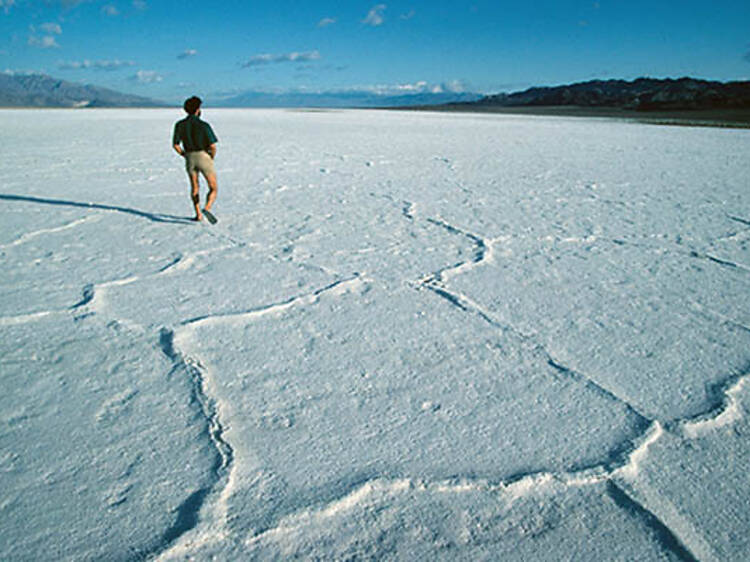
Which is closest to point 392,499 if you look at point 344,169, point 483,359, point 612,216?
point 483,359

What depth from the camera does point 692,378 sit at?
1883 millimetres

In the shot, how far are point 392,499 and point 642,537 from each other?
592 mm

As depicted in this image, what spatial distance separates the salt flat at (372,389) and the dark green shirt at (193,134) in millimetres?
591

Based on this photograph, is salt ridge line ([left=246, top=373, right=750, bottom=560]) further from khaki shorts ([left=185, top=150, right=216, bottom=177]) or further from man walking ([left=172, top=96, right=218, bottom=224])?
khaki shorts ([left=185, top=150, right=216, bottom=177])

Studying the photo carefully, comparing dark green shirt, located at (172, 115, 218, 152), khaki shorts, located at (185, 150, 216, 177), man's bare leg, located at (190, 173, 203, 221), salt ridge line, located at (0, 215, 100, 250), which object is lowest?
salt ridge line, located at (0, 215, 100, 250)

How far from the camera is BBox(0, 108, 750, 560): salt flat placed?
4.05 feet

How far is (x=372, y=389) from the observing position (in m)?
1.78

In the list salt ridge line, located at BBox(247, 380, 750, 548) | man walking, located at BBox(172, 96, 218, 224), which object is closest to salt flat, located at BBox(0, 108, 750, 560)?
salt ridge line, located at BBox(247, 380, 750, 548)

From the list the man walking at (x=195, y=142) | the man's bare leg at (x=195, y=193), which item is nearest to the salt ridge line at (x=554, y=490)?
the man walking at (x=195, y=142)

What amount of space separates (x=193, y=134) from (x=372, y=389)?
9.06 feet

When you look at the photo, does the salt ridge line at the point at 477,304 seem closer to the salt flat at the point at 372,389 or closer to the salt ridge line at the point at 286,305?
the salt flat at the point at 372,389

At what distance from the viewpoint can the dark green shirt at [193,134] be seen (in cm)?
373

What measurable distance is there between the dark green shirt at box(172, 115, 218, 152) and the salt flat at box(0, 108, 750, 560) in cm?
59

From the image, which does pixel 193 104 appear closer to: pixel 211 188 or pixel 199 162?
pixel 199 162
